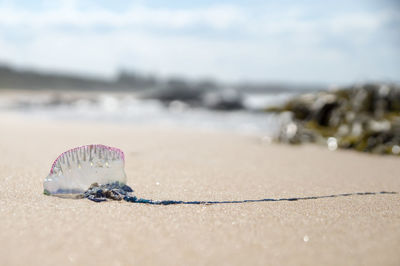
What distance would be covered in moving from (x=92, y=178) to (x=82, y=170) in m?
0.06

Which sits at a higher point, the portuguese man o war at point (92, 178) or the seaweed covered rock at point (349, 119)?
the seaweed covered rock at point (349, 119)

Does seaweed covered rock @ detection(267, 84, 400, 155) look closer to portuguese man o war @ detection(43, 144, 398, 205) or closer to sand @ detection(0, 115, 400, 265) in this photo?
sand @ detection(0, 115, 400, 265)

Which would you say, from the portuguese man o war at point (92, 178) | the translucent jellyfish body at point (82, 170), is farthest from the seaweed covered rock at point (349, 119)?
the translucent jellyfish body at point (82, 170)

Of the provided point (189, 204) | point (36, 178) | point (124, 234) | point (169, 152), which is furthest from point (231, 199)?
point (169, 152)

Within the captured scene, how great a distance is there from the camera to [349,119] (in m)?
4.41

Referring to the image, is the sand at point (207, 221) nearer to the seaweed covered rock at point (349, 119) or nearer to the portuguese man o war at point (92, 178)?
the portuguese man o war at point (92, 178)

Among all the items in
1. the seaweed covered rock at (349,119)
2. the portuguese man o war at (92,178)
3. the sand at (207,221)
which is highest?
the seaweed covered rock at (349,119)

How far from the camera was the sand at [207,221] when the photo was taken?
1178mm

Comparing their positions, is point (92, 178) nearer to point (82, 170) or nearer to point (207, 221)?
point (82, 170)

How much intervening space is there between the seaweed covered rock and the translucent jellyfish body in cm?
262

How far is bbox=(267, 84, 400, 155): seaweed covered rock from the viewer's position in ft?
12.1

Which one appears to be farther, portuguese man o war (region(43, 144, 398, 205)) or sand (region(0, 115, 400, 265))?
portuguese man o war (region(43, 144, 398, 205))

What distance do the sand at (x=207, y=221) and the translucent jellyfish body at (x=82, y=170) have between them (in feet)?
0.25

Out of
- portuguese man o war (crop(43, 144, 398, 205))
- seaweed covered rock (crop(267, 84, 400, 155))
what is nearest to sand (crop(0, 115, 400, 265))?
portuguese man o war (crop(43, 144, 398, 205))
